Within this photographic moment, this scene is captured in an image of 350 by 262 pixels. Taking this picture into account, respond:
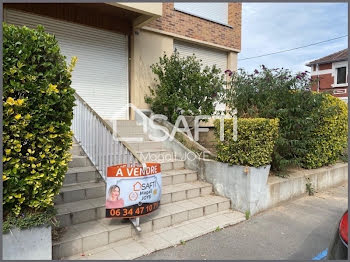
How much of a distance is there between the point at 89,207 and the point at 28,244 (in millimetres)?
1011

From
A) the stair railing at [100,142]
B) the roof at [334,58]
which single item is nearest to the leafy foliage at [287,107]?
the stair railing at [100,142]

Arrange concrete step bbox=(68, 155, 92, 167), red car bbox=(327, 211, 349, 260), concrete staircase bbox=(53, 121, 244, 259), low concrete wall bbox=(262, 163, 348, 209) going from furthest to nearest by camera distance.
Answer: low concrete wall bbox=(262, 163, 348, 209)
concrete step bbox=(68, 155, 92, 167)
concrete staircase bbox=(53, 121, 244, 259)
red car bbox=(327, 211, 349, 260)

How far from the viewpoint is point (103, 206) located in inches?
143

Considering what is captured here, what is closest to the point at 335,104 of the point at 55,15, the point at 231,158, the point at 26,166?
the point at 231,158

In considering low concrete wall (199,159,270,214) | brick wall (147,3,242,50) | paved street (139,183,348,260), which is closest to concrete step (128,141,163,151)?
low concrete wall (199,159,270,214)

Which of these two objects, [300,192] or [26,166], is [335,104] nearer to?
[300,192]

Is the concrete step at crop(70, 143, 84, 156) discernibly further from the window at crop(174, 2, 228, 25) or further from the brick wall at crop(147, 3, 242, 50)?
the window at crop(174, 2, 228, 25)

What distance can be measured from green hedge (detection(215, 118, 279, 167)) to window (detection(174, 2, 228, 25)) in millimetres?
5740

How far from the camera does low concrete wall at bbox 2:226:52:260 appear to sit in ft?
8.12

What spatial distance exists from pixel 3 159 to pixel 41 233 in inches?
34.8

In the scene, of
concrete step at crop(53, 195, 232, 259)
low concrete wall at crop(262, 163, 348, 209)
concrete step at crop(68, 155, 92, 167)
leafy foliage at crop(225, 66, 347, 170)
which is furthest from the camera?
leafy foliage at crop(225, 66, 347, 170)

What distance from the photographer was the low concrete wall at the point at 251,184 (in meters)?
4.38

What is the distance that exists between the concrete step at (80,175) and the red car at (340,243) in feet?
11.3

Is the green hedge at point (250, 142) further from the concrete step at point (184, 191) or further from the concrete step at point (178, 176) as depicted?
the concrete step at point (178, 176)
